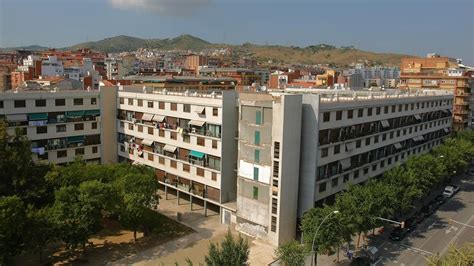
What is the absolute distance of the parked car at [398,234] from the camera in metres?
40.2

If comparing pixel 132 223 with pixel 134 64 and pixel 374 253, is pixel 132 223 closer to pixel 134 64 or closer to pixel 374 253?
pixel 374 253

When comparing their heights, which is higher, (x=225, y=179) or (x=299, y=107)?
(x=299, y=107)

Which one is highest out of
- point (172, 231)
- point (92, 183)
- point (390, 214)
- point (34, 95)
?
point (34, 95)

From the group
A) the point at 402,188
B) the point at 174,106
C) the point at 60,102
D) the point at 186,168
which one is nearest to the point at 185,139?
the point at 186,168

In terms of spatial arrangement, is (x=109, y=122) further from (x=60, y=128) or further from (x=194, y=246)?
(x=194, y=246)

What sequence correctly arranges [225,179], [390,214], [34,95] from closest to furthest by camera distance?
[390,214]
[225,179]
[34,95]

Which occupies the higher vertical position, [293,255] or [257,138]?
[257,138]

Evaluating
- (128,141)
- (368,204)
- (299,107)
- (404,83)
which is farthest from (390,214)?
(404,83)

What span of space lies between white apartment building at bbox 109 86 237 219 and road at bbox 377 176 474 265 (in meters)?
16.6

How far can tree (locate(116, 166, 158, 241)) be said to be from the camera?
34875mm

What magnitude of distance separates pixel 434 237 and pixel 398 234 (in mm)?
4108

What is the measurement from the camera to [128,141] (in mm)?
54250

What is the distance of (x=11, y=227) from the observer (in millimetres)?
28141

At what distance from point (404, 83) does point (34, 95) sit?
82.8 meters
